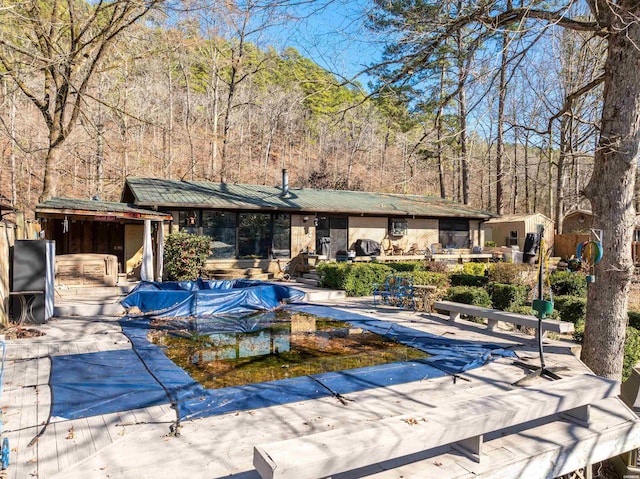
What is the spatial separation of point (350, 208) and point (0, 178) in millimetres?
22334

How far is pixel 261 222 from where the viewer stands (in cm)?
1681

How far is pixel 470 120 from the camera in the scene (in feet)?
20.1

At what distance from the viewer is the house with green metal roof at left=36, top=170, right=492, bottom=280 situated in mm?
15195

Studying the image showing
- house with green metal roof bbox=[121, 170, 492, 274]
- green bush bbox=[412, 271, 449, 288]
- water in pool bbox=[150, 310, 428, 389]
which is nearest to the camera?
water in pool bbox=[150, 310, 428, 389]

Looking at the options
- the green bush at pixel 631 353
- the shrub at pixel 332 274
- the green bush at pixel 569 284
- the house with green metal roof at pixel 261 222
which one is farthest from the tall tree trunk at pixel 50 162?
the green bush at pixel 631 353

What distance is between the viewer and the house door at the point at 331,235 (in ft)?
59.1

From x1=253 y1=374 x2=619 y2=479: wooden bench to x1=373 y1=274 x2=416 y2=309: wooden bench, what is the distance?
6.62m

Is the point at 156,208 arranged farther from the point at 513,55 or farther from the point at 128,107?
the point at 128,107

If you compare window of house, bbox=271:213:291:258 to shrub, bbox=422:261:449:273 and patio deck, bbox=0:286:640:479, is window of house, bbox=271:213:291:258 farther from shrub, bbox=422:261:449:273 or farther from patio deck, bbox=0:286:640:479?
patio deck, bbox=0:286:640:479

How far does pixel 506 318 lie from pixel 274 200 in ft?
37.8

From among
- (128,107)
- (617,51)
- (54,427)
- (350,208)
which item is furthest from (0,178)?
(617,51)

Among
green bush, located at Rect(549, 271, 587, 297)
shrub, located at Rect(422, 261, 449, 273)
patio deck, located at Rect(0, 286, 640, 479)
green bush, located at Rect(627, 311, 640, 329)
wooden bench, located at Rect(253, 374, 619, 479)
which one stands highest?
shrub, located at Rect(422, 261, 449, 273)

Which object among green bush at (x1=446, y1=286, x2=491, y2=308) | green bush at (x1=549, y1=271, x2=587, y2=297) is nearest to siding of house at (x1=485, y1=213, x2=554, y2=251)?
green bush at (x1=549, y1=271, x2=587, y2=297)

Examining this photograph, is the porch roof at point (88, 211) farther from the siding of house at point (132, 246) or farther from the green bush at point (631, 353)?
the green bush at point (631, 353)
